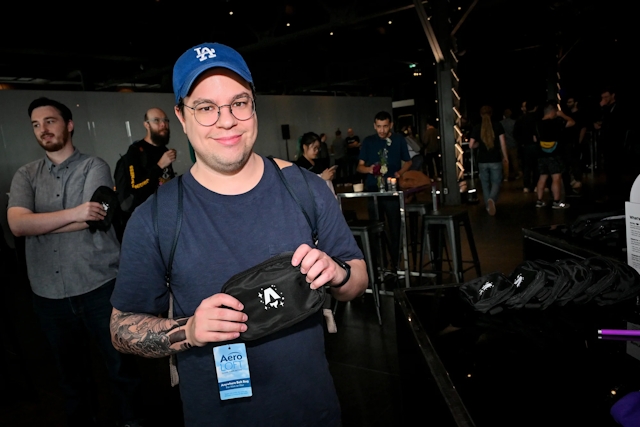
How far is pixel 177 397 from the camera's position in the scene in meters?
2.81

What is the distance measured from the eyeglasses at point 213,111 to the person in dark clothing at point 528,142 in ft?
23.9

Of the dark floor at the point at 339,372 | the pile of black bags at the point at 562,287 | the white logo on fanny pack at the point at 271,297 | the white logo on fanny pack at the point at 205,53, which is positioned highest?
the white logo on fanny pack at the point at 205,53

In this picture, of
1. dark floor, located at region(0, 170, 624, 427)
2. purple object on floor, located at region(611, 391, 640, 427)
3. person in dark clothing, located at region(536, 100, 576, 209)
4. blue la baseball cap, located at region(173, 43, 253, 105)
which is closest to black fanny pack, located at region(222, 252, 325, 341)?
blue la baseball cap, located at region(173, 43, 253, 105)

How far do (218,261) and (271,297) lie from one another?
20 cm

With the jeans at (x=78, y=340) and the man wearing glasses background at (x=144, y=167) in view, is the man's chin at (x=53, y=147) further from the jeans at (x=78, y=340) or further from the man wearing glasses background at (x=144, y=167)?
the man wearing glasses background at (x=144, y=167)

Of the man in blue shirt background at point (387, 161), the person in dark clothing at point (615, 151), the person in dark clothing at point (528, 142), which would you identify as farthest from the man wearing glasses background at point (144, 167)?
the person in dark clothing at point (528, 142)

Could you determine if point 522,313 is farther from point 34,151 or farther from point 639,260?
point 34,151

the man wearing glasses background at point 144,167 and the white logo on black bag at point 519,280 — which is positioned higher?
the man wearing glasses background at point 144,167

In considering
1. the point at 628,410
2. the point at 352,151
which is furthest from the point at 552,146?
the point at 352,151

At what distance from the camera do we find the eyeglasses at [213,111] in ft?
3.70

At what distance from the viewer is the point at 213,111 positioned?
1.14 m

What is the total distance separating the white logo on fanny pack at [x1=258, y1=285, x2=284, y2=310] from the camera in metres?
1.01

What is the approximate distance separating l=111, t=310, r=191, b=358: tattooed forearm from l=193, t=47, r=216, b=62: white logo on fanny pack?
682 mm

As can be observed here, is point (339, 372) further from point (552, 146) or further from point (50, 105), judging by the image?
point (552, 146)
